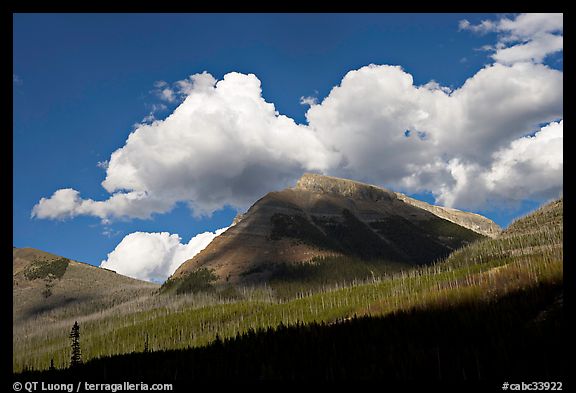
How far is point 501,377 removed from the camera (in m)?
7.39

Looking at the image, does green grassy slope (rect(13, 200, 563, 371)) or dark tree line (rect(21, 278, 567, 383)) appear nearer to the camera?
dark tree line (rect(21, 278, 567, 383))

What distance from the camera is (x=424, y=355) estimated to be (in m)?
8.63

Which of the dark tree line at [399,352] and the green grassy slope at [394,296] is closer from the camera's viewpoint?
the dark tree line at [399,352]

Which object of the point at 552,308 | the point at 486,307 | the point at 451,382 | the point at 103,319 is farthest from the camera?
the point at 103,319

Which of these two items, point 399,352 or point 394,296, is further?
point 394,296

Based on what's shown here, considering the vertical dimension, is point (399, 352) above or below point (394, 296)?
below

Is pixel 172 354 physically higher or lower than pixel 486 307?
lower

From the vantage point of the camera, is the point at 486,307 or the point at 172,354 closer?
the point at 172,354
